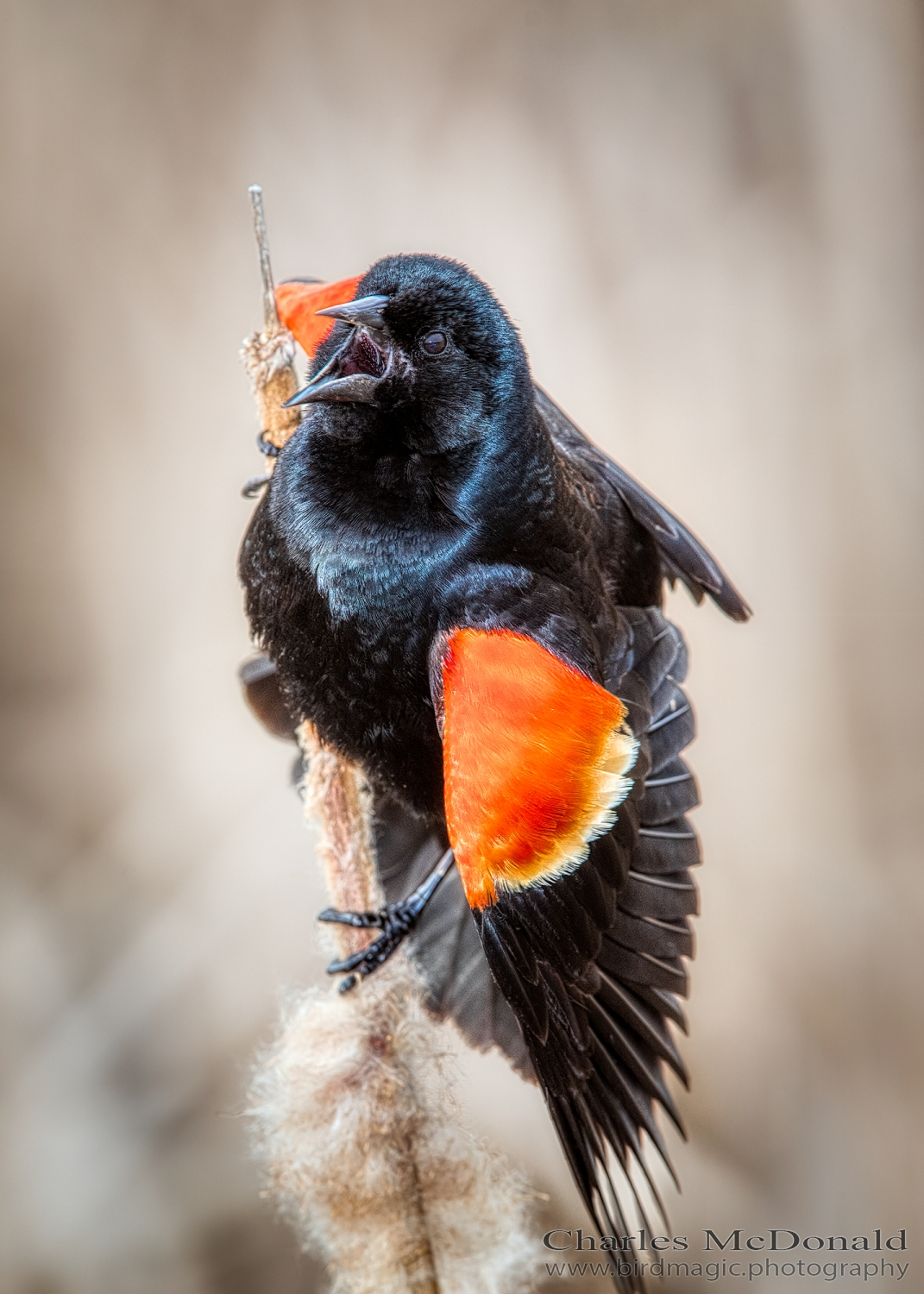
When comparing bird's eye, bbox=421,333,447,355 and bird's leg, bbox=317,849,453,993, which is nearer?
A: bird's eye, bbox=421,333,447,355

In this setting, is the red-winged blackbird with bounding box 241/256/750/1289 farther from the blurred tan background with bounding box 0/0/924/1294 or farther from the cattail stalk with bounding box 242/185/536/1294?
the blurred tan background with bounding box 0/0/924/1294

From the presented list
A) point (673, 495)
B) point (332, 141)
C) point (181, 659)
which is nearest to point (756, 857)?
point (673, 495)

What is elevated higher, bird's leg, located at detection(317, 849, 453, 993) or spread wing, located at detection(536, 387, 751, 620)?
spread wing, located at detection(536, 387, 751, 620)

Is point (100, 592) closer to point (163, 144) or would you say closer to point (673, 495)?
point (163, 144)

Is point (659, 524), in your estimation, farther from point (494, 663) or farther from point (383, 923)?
point (383, 923)

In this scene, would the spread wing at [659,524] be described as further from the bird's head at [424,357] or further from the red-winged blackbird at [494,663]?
the bird's head at [424,357]

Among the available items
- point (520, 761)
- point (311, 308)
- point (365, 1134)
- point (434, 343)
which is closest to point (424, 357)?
point (434, 343)

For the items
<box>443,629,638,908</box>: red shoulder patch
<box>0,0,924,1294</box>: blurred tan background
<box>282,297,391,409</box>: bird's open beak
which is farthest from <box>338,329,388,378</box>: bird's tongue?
<box>0,0,924,1294</box>: blurred tan background

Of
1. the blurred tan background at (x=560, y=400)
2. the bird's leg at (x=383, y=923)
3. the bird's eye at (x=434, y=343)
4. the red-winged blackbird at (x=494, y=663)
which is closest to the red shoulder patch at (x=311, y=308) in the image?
the red-winged blackbird at (x=494, y=663)
